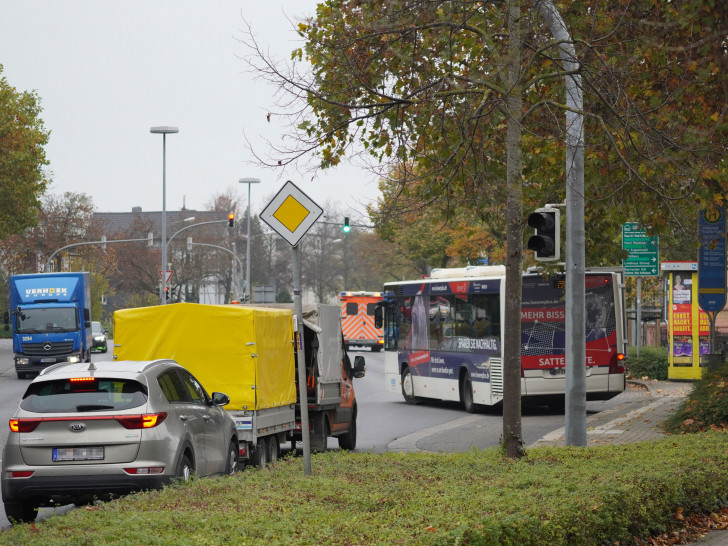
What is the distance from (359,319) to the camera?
57625 millimetres

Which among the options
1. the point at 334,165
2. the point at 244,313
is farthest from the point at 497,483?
the point at 334,165

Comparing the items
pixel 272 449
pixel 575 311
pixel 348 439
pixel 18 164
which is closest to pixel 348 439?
pixel 348 439

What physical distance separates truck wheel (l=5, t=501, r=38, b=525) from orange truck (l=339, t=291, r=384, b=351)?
43.2 meters

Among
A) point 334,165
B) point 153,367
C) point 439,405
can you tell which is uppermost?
point 334,165

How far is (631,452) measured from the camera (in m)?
12.2

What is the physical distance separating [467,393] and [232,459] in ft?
41.0

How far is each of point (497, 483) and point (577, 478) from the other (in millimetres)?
764

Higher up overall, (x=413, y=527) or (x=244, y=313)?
(x=244, y=313)

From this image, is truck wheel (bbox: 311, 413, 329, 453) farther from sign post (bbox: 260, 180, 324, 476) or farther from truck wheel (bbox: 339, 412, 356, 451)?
sign post (bbox: 260, 180, 324, 476)

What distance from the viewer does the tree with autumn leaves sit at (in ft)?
38.8

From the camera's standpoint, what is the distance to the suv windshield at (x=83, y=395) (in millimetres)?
10695

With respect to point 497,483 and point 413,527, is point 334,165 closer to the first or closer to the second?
point 497,483

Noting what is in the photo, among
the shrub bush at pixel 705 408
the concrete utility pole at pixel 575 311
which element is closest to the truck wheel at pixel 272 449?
the concrete utility pole at pixel 575 311

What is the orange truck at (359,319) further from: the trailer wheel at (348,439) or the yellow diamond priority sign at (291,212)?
the yellow diamond priority sign at (291,212)
